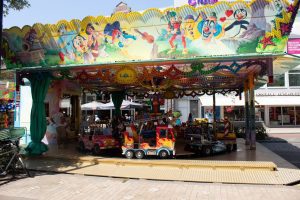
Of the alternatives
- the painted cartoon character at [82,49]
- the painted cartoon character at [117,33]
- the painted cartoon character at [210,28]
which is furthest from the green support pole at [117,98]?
the painted cartoon character at [210,28]

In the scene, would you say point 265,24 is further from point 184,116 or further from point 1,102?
point 184,116

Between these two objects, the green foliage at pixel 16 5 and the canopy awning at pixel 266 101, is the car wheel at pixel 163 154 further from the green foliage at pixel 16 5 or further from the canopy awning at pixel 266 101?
the canopy awning at pixel 266 101

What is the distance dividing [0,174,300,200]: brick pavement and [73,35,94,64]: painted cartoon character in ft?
13.8

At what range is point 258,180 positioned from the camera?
8727mm

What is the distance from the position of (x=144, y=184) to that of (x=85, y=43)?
207 inches

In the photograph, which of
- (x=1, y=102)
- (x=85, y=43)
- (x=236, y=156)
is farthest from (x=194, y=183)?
(x=1, y=102)

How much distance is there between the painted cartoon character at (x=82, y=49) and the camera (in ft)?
37.3

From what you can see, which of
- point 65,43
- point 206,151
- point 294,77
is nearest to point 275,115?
point 294,77

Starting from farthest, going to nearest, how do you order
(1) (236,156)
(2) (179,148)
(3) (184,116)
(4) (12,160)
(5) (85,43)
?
(3) (184,116) → (2) (179,148) → (1) (236,156) → (5) (85,43) → (4) (12,160)

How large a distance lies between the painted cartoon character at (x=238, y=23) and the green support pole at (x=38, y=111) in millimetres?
6833

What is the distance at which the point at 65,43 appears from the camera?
11.6 m

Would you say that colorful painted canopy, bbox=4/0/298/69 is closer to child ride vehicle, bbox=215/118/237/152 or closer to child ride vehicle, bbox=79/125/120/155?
child ride vehicle, bbox=79/125/120/155

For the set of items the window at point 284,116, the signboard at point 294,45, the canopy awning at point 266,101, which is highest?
the signboard at point 294,45

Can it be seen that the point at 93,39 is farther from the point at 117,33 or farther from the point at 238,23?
the point at 238,23
